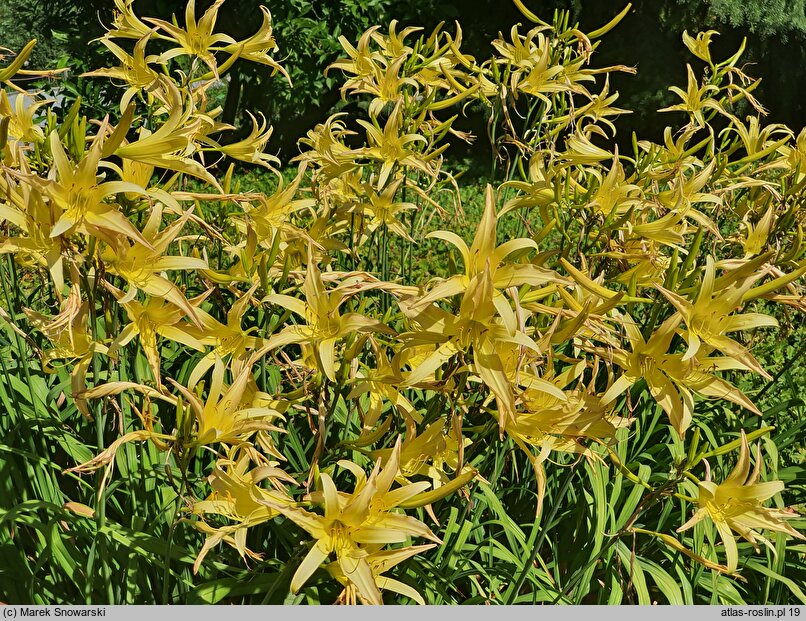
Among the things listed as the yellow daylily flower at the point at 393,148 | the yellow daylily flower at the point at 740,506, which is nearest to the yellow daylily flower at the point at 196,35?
the yellow daylily flower at the point at 393,148

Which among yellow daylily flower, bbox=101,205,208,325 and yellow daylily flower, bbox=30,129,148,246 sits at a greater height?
yellow daylily flower, bbox=30,129,148,246

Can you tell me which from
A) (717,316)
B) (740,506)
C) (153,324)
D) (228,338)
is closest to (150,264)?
(153,324)

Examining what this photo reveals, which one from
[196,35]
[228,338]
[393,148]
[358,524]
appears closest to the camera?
[358,524]

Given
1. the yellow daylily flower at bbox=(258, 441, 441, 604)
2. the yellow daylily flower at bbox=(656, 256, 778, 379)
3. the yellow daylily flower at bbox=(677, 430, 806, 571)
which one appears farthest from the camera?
the yellow daylily flower at bbox=(677, 430, 806, 571)

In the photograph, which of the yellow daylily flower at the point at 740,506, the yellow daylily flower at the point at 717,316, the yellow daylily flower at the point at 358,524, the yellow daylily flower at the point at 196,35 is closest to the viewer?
the yellow daylily flower at the point at 358,524

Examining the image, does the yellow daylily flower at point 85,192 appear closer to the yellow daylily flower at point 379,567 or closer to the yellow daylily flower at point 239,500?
the yellow daylily flower at point 239,500

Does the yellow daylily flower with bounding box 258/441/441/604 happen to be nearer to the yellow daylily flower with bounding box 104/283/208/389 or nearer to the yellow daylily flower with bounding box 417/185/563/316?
the yellow daylily flower with bounding box 417/185/563/316

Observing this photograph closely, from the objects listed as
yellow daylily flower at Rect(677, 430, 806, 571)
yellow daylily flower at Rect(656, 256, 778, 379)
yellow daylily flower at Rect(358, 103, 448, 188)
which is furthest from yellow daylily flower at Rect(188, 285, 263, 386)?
yellow daylily flower at Rect(677, 430, 806, 571)

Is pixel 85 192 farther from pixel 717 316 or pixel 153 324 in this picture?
pixel 717 316

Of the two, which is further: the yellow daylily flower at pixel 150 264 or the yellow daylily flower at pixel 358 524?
the yellow daylily flower at pixel 150 264

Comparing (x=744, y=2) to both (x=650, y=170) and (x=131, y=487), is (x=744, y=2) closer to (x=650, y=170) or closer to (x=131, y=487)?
(x=650, y=170)

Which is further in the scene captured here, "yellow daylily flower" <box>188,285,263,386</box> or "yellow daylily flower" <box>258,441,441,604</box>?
"yellow daylily flower" <box>188,285,263,386</box>

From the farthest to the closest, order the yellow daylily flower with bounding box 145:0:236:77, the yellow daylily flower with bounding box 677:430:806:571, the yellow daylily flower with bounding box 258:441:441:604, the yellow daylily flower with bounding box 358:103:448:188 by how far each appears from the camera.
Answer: the yellow daylily flower with bounding box 358:103:448:188 → the yellow daylily flower with bounding box 145:0:236:77 → the yellow daylily flower with bounding box 677:430:806:571 → the yellow daylily flower with bounding box 258:441:441:604

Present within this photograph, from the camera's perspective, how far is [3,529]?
2.11m
